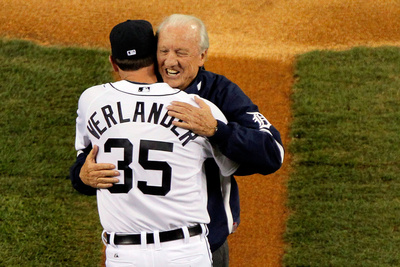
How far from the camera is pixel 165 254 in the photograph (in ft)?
9.44

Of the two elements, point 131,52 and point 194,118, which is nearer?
point 194,118

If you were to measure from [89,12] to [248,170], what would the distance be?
21.7 ft

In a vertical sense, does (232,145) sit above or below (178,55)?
below

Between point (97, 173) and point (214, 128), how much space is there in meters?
0.67

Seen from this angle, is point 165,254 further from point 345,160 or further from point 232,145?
point 345,160

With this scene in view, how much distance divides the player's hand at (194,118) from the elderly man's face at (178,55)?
0.52 m

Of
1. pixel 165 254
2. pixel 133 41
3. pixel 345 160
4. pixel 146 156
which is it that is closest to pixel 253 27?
pixel 345 160

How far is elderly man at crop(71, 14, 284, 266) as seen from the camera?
2.87 metres

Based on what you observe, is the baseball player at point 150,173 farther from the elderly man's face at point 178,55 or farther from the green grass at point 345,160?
the green grass at point 345,160

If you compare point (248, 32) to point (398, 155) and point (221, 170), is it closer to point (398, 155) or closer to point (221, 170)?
point (398, 155)

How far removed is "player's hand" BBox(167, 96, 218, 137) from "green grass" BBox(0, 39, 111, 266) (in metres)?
3.05

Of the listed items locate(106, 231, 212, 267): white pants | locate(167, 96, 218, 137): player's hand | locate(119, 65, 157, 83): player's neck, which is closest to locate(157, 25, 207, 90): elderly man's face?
locate(119, 65, 157, 83): player's neck

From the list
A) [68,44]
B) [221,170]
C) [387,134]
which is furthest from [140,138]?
[68,44]

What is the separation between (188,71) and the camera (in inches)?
133
